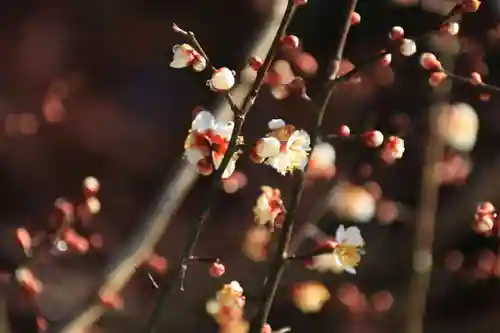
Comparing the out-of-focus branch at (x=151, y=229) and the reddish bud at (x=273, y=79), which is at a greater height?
the reddish bud at (x=273, y=79)

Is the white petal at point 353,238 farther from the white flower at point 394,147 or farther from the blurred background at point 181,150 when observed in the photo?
the blurred background at point 181,150

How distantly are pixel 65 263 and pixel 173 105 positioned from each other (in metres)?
0.50

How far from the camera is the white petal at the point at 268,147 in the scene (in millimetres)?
529

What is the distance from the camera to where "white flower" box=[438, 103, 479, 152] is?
46.5 inches

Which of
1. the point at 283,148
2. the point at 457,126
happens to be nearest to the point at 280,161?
the point at 283,148

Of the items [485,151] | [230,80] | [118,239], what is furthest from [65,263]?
[230,80]

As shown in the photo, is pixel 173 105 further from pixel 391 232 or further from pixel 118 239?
pixel 391 232

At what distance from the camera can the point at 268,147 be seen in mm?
529

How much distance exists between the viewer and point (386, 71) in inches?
50.1

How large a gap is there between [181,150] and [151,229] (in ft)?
2.85

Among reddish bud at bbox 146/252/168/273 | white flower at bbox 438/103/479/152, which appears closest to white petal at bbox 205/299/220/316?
reddish bud at bbox 146/252/168/273

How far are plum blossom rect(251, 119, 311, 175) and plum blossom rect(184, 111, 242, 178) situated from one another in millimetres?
24

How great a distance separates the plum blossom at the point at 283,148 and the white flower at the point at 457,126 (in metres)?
0.60

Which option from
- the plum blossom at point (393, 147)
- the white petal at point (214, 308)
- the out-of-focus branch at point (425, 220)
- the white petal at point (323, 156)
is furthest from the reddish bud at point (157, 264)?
the plum blossom at point (393, 147)
